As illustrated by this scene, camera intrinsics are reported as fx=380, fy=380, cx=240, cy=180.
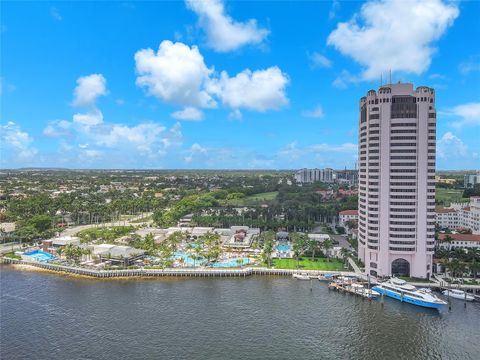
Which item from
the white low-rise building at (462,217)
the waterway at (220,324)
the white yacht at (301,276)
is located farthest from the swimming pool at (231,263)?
the white low-rise building at (462,217)

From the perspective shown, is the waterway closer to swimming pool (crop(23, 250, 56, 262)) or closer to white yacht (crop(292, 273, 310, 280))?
white yacht (crop(292, 273, 310, 280))

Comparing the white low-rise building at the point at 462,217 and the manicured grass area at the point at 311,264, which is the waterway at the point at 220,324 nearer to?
the manicured grass area at the point at 311,264

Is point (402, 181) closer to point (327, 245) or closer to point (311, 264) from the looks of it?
point (327, 245)

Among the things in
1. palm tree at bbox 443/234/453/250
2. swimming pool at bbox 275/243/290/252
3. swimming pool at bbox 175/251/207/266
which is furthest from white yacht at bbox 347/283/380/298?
palm tree at bbox 443/234/453/250

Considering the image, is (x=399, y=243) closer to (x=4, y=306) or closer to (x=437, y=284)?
(x=437, y=284)

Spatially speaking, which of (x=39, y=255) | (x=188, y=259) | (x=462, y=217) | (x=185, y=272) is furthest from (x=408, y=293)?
(x=39, y=255)

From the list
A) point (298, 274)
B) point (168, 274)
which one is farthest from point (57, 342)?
point (298, 274)
